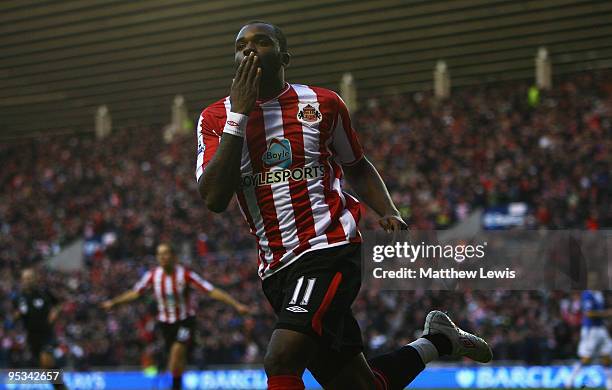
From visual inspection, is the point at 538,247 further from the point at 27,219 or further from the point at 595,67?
the point at 27,219

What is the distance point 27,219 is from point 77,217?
2278 millimetres

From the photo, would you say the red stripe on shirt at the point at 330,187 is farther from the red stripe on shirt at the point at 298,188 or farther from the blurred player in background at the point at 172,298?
the blurred player in background at the point at 172,298

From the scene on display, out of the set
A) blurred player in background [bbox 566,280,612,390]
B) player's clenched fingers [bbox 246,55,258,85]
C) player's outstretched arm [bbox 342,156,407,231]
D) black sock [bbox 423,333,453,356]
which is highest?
player's clenched fingers [bbox 246,55,258,85]

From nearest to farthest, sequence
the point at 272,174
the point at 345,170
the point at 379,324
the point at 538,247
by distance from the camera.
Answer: the point at 272,174 < the point at 345,170 < the point at 538,247 < the point at 379,324

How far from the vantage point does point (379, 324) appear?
63.0 feet

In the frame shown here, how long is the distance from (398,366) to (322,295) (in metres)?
0.89

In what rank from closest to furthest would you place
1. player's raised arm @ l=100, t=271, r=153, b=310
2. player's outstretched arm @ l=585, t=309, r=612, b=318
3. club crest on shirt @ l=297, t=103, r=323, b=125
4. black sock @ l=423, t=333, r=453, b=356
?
club crest on shirt @ l=297, t=103, r=323, b=125 → black sock @ l=423, t=333, r=453, b=356 → player's raised arm @ l=100, t=271, r=153, b=310 → player's outstretched arm @ l=585, t=309, r=612, b=318

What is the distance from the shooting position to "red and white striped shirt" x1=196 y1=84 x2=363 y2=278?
395 cm

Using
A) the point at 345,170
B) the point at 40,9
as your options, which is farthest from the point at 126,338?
the point at 345,170

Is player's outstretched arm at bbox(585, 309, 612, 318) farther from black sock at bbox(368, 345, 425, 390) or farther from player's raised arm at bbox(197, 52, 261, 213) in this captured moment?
player's raised arm at bbox(197, 52, 261, 213)

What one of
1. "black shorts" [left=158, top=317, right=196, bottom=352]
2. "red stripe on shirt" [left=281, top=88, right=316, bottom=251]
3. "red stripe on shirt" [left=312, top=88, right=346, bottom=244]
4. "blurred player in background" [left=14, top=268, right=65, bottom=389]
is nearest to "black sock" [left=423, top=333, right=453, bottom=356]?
"red stripe on shirt" [left=312, top=88, right=346, bottom=244]

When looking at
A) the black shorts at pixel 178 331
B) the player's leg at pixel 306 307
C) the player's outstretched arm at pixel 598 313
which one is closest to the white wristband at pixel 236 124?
the player's leg at pixel 306 307

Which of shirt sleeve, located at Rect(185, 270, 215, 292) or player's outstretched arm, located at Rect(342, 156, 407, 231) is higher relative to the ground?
player's outstretched arm, located at Rect(342, 156, 407, 231)

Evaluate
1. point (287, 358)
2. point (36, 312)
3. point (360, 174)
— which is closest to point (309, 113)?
point (360, 174)
